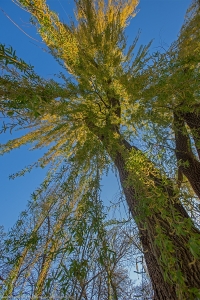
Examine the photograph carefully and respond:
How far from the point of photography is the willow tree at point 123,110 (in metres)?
1.14

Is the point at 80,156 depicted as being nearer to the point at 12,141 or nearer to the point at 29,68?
the point at 29,68

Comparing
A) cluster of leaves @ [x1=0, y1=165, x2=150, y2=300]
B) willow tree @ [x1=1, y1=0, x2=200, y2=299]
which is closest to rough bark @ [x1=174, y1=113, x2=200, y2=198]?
willow tree @ [x1=1, y1=0, x2=200, y2=299]

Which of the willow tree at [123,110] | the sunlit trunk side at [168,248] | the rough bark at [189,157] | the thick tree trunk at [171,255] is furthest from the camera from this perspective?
the rough bark at [189,157]

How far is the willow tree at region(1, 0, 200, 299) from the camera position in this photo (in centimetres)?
114

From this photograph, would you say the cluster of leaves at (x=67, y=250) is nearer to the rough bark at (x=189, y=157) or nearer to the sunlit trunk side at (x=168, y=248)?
the sunlit trunk side at (x=168, y=248)

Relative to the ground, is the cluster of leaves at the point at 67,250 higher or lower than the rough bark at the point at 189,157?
lower

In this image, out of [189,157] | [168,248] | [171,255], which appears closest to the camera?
[168,248]

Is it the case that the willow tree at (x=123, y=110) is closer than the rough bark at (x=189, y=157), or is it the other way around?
the willow tree at (x=123, y=110)

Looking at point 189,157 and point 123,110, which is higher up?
point 123,110

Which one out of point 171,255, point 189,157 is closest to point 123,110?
point 189,157

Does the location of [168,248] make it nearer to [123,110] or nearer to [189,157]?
[189,157]

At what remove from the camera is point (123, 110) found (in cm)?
304

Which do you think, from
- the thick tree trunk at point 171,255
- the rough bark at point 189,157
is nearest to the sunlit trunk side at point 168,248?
the thick tree trunk at point 171,255

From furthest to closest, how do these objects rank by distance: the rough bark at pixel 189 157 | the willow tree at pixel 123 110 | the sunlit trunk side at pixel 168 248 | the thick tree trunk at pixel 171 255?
the rough bark at pixel 189 157 → the willow tree at pixel 123 110 → the thick tree trunk at pixel 171 255 → the sunlit trunk side at pixel 168 248
